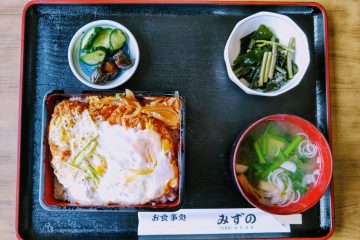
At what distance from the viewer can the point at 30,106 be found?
218 cm

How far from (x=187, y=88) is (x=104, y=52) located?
1.48 feet

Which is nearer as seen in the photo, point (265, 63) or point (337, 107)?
point (265, 63)

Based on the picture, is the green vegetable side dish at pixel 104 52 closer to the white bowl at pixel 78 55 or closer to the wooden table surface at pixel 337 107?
the white bowl at pixel 78 55

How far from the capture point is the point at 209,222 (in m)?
2.14

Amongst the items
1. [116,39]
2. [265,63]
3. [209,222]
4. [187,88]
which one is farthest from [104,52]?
[209,222]

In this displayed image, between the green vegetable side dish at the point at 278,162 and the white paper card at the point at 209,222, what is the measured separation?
Result: 125 millimetres

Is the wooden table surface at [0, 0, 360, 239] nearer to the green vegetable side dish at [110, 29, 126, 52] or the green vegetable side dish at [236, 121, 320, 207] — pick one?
the green vegetable side dish at [236, 121, 320, 207]

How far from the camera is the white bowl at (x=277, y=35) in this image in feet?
6.92

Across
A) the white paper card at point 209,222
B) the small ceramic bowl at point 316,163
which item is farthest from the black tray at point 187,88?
the small ceramic bowl at point 316,163

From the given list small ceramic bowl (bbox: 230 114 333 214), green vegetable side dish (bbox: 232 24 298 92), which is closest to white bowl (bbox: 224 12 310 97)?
green vegetable side dish (bbox: 232 24 298 92)

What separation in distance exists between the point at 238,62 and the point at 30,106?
107 cm

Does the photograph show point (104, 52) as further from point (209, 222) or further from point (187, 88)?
point (209, 222)

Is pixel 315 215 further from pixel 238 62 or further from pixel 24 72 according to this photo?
pixel 24 72

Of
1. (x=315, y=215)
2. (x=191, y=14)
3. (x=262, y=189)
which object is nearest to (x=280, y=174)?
(x=262, y=189)
